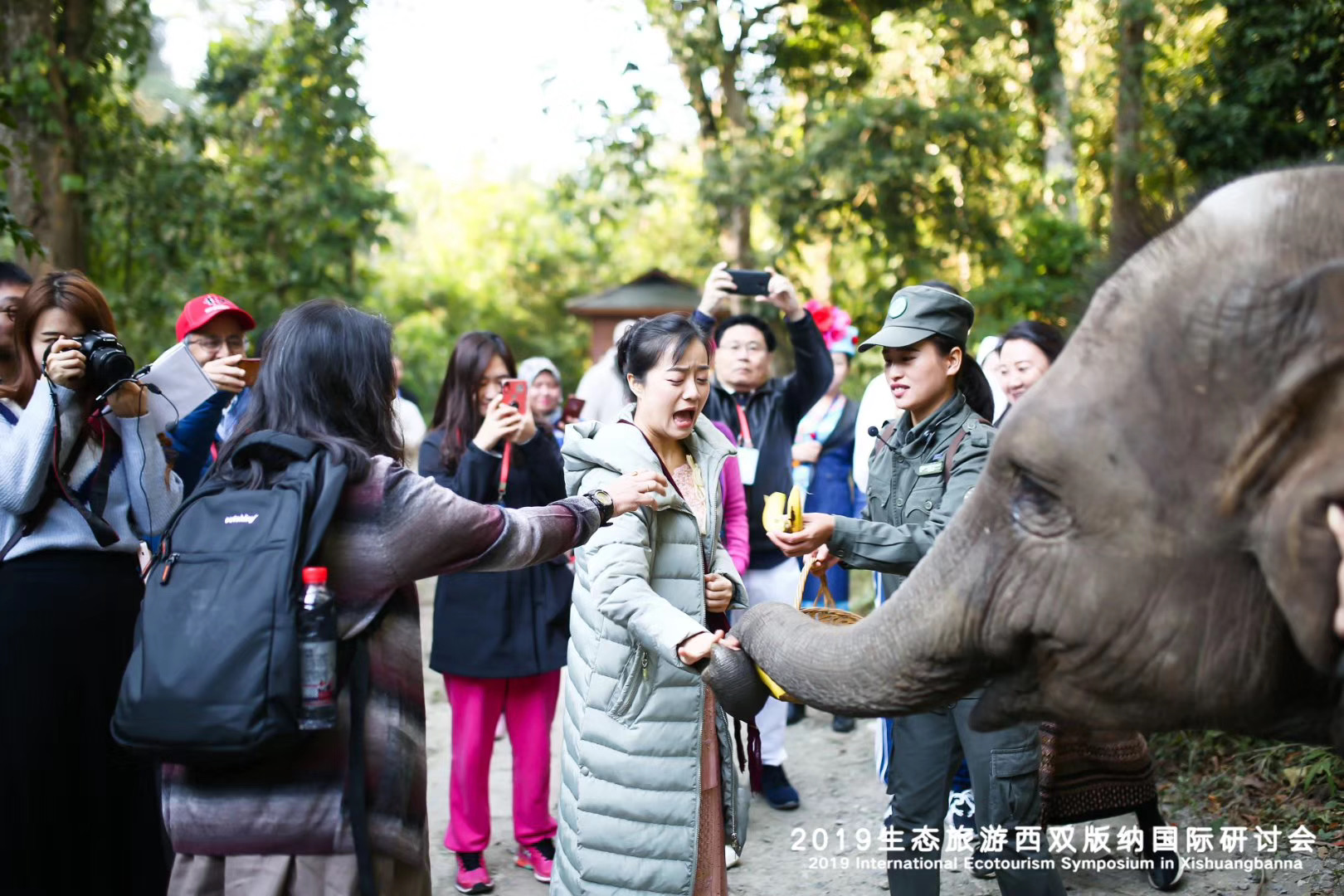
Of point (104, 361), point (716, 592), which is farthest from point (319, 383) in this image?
point (716, 592)

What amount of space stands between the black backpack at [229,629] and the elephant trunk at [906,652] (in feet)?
3.30

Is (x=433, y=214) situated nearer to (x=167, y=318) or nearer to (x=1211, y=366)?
(x=167, y=318)

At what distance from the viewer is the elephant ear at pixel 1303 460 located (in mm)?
1586

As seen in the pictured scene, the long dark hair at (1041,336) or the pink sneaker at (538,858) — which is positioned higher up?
the long dark hair at (1041,336)

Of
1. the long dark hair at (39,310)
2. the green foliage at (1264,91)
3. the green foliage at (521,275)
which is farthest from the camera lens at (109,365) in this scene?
the green foliage at (521,275)

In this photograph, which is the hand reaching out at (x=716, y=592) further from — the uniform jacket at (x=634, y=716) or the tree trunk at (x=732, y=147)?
the tree trunk at (x=732, y=147)

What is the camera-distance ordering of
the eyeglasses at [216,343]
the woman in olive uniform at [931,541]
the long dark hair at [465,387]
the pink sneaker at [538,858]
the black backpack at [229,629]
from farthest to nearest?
the long dark hair at [465,387] < the pink sneaker at [538,858] < the eyeglasses at [216,343] < the woman in olive uniform at [931,541] < the black backpack at [229,629]

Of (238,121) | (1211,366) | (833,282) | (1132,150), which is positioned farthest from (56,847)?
(833,282)

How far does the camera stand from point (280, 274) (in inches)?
415

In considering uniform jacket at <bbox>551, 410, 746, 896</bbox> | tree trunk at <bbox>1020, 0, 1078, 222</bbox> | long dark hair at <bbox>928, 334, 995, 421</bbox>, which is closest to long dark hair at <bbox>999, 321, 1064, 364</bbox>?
long dark hair at <bbox>928, 334, 995, 421</bbox>

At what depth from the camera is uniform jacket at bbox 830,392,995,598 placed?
3.30 m

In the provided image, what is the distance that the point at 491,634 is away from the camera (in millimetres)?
4691

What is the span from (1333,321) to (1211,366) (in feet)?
0.56

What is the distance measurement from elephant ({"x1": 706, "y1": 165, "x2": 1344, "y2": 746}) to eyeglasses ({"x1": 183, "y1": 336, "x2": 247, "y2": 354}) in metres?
3.39
